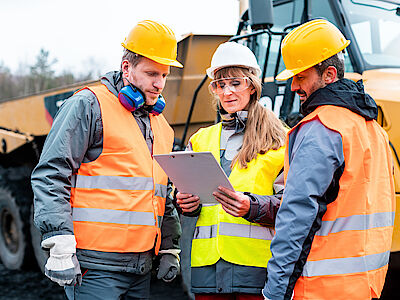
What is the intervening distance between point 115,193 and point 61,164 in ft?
0.96

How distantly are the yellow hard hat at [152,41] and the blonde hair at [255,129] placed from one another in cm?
34

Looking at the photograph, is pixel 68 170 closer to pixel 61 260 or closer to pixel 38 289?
pixel 61 260

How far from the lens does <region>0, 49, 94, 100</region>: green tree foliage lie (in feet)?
17.8

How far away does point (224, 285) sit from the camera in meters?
2.28

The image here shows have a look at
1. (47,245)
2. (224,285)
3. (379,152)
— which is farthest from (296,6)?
(47,245)

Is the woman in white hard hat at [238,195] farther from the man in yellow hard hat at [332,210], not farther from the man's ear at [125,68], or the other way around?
the man's ear at [125,68]

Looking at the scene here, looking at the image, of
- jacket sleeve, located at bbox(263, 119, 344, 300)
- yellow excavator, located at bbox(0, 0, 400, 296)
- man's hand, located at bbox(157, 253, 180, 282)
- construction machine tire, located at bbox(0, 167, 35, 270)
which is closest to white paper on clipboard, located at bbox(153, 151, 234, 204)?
jacket sleeve, located at bbox(263, 119, 344, 300)

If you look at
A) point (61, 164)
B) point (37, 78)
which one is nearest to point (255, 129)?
point (61, 164)

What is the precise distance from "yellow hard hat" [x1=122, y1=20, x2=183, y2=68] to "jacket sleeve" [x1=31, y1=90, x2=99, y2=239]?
373 millimetres

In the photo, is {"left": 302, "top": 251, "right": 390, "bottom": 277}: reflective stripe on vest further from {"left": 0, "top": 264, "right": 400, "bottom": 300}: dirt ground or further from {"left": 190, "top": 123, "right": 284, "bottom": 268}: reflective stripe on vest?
{"left": 0, "top": 264, "right": 400, "bottom": 300}: dirt ground

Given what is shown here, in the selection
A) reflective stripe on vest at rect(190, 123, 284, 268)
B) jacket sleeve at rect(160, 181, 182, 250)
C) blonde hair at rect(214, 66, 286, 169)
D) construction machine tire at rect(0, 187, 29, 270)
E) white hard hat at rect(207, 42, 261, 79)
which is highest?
white hard hat at rect(207, 42, 261, 79)

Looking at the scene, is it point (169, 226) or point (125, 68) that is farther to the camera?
point (169, 226)

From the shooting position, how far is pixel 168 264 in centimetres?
265

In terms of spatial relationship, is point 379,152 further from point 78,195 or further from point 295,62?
point 78,195
